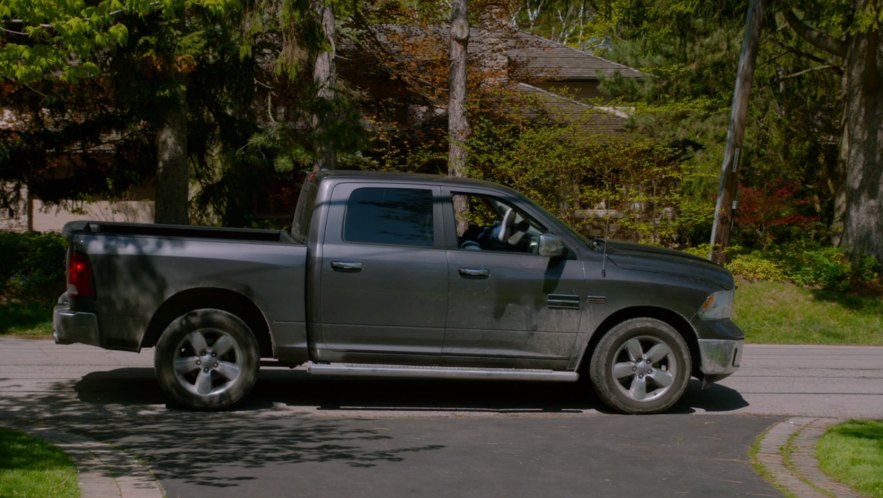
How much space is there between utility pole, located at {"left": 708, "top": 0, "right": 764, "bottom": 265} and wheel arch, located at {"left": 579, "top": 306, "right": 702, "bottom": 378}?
9468 millimetres

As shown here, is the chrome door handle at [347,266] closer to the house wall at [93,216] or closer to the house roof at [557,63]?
the house wall at [93,216]

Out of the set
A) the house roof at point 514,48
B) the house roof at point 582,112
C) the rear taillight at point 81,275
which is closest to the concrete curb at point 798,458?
the rear taillight at point 81,275

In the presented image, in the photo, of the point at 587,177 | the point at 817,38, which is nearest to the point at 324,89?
the point at 587,177

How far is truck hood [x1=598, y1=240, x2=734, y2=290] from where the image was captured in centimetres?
978

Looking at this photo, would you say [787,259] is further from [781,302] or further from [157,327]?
[157,327]

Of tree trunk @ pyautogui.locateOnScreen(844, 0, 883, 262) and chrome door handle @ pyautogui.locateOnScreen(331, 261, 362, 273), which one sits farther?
tree trunk @ pyautogui.locateOnScreen(844, 0, 883, 262)

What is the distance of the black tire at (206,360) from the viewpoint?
30.4 ft

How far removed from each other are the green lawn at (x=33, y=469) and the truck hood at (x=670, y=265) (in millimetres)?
4973

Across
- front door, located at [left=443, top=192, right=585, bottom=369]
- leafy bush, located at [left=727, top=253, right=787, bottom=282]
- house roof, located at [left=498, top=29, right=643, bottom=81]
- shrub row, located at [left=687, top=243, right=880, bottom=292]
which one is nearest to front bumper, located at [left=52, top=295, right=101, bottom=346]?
front door, located at [left=443, top=192, right=585, bottom=369]

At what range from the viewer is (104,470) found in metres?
7.06

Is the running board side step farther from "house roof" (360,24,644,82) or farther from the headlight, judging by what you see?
"house roof" (360,24,644,82)

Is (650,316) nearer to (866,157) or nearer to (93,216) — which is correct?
(866,157)

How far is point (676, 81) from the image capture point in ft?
99.9

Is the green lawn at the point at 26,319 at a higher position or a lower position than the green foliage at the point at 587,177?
lower
